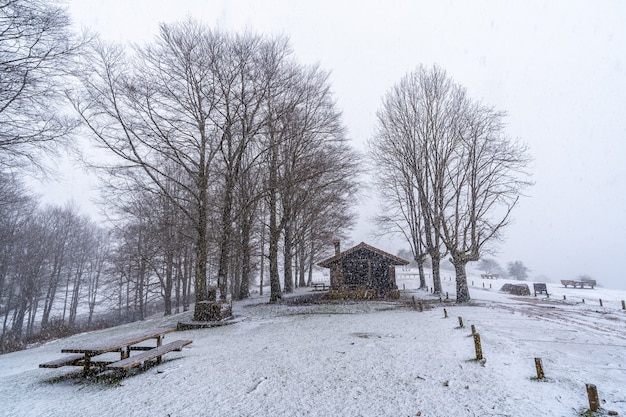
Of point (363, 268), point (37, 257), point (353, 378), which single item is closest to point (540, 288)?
point (363, 268)

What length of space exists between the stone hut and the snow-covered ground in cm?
1362

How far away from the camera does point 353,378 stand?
18.4 feet

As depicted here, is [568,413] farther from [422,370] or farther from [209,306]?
[209,306]

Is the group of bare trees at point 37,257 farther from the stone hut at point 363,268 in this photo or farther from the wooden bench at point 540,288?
the wooden bench at point 540,288

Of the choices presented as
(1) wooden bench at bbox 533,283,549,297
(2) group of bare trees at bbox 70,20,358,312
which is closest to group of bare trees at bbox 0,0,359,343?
(2) group of bare trees at bbox 70,20,358,312

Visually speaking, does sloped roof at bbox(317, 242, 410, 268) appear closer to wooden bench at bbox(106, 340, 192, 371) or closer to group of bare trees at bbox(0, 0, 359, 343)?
group of bare trees at bbox(0, 0, 359, 343)

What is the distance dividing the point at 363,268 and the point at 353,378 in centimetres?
1927

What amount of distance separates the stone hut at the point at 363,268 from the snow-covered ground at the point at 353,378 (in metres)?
13.6

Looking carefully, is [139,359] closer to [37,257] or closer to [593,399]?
[593,399]

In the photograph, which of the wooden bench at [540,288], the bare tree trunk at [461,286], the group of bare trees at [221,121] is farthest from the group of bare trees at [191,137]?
the wooden bench at [540,288]

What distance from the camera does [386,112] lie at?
2242cm

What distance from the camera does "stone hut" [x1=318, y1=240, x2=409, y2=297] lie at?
23516mm

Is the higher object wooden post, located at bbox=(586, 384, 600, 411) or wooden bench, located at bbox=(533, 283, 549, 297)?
wooden post, located at bbox=(586, 384, 600, 411)

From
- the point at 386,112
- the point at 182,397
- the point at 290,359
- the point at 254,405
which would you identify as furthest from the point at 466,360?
the point at 386,112
